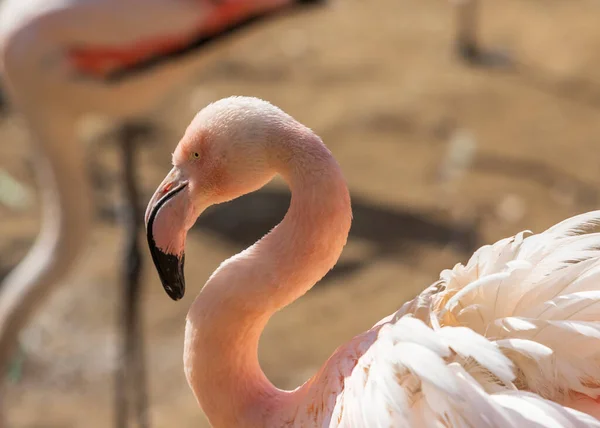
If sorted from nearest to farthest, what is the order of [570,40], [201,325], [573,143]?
[201,325]
[573,143]
[570,40]

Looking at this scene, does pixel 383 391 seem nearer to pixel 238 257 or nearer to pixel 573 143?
pixel 238 257

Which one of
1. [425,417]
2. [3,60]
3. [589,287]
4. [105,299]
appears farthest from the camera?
[105,299]

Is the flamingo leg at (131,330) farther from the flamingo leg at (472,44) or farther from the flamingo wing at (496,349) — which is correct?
the flamingo leg at (472,44)

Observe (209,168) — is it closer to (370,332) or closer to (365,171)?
(370,332)

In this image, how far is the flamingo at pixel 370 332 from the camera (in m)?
1.50

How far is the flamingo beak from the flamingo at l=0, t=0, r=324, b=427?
6.14ft

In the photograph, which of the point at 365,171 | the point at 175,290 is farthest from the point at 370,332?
the point at 365,171

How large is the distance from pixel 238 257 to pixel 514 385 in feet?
2.00

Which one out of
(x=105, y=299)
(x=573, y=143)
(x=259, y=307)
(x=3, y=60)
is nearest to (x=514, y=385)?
(x=259, y=307)

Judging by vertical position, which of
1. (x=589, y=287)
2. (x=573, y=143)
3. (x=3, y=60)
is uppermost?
(x=589, y=287)

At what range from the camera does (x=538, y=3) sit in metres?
7.32

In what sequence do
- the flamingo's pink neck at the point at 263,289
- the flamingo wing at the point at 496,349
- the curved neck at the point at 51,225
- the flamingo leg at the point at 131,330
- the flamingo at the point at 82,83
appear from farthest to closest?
the flamingo leg at the point at 131,330
the flamingo at the point at 82,83
the curved neck at the point at 51,225
the flamingo's pink neck at the point at 263,289
the flamingo wing at the point at 496,349

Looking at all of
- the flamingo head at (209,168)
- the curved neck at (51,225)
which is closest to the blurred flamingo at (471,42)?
the curved neck at (51,225)

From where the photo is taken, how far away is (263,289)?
1762 millimetres
